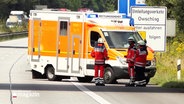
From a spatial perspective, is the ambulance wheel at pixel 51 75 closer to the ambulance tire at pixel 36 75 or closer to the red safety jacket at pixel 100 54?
the ambulance tire at pixel 36 75

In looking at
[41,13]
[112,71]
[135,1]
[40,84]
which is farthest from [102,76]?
[135,1]

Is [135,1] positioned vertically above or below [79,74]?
above

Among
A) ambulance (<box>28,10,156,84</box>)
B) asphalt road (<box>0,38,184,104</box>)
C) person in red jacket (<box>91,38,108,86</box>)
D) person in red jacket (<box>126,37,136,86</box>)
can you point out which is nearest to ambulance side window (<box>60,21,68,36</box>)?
ambulance (<box>28,10,156,84</box>)

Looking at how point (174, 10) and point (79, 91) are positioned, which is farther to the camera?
point (174, 10)

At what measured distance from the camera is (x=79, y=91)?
746 inches

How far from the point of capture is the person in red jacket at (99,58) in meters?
21.1

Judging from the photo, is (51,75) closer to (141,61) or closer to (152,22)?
(141,61)

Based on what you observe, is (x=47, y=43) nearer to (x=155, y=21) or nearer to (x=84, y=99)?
(x=155, y=21)

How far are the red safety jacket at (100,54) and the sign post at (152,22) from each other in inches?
202

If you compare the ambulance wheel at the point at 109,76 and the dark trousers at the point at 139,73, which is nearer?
the dark trousers at the point at 139,73

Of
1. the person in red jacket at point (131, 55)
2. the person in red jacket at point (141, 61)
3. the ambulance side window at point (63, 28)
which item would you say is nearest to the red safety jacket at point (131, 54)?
the person in red jacket at point (131, 55)

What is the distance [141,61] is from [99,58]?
56.8 inches

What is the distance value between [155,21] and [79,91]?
830cm

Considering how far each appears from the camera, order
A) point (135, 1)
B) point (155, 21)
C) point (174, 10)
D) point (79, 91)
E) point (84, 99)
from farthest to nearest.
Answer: point (174, 10) < point (135, 1) < point (155, 21) < point (79, 91) < point (84, 99)
